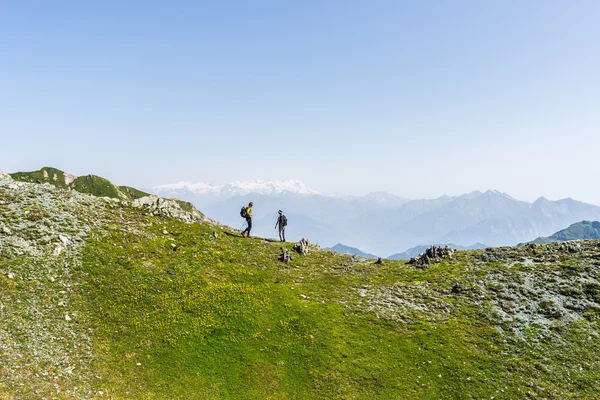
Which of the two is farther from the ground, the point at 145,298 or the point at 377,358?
the point at 145,298

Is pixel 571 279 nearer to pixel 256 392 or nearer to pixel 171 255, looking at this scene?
pixel 256 392

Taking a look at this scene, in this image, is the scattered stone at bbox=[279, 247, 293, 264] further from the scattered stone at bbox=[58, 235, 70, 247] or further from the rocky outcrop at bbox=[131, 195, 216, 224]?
the scattered stone at bbox=[58, 235, 70, 247]

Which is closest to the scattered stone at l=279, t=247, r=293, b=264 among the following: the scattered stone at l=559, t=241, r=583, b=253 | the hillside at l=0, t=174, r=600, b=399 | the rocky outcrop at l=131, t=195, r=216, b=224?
the hillside at l=0, t=174, r=600, b=399

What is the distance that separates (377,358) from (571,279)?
2270cm

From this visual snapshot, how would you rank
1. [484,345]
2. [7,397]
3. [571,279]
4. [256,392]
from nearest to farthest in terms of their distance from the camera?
[7,397]
[256,392]
[484,345]
[571,279]

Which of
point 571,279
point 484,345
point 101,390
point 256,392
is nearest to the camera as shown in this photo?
point 101,390

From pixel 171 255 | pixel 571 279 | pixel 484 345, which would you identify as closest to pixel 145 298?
pixel 171 255

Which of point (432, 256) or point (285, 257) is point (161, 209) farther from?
point (432, 256)

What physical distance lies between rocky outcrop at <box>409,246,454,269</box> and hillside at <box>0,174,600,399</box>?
2.57m

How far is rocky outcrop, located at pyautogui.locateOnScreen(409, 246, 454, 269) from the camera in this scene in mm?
38875

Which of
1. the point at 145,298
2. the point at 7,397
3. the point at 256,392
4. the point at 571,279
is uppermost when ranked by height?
the point at 571,279

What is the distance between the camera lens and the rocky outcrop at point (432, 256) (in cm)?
3888

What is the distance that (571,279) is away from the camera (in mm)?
31406

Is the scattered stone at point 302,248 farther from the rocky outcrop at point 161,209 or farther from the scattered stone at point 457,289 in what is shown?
the scattered stone at point 457,289
